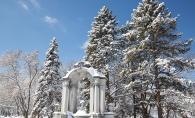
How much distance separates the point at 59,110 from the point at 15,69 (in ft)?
31.5

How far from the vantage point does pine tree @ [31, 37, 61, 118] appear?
16.3m

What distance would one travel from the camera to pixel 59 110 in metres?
11.7

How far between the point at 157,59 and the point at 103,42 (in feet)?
19.2

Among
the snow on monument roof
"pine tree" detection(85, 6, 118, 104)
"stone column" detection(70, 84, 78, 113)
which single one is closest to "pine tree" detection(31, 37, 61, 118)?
"pine tree" detection(85, 6, 118, 104)

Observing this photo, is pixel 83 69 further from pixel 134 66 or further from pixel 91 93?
pixel 134 66

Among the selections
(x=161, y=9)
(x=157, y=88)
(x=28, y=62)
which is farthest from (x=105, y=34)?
(x=28, y=62)

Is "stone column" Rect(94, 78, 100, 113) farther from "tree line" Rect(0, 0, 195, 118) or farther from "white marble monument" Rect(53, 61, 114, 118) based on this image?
"tree line" Rect(0, 0, 195, 118)

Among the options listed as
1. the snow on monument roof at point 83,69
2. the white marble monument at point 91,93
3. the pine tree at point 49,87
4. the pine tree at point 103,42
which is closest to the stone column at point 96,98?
the white marble monument at point 91,93

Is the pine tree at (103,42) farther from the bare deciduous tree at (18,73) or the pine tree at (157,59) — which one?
the bare deciduous tree at (18,73)

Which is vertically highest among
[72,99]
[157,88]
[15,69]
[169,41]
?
[169,41]

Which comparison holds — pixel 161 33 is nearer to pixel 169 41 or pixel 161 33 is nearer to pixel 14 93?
pixel 169 41

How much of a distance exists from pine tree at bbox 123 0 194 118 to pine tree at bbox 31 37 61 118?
26.3 feet

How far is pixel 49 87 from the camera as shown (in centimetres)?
1711

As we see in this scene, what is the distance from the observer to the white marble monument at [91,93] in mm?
10188
